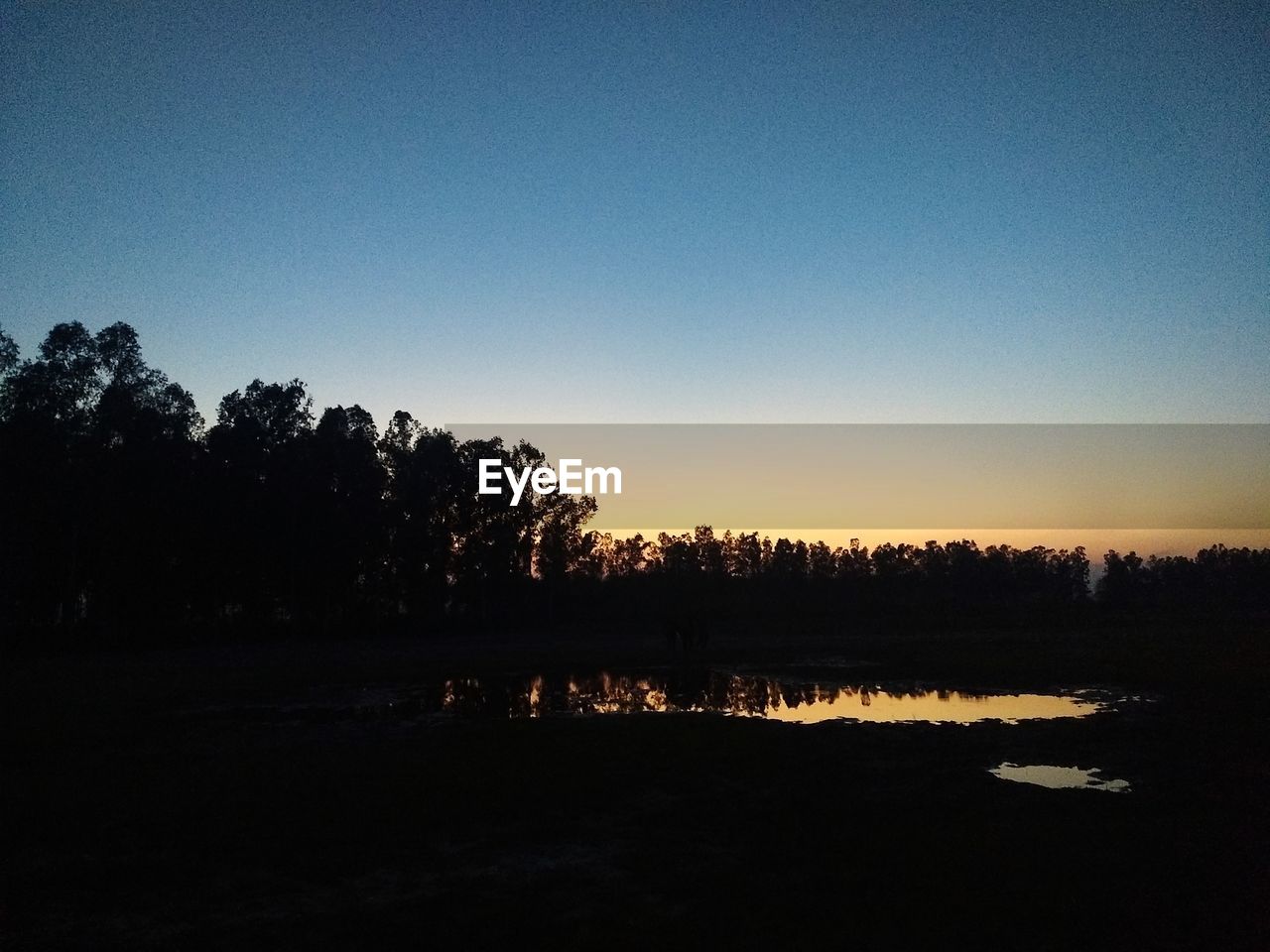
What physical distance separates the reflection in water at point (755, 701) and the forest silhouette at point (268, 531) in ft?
40.2

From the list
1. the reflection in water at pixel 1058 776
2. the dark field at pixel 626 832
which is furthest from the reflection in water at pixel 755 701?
the reflection in water at pixel 1058 776

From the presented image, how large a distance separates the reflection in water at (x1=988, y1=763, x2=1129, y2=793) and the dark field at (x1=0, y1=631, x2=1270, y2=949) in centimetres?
45

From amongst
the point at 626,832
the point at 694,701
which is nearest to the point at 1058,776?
the point at 626,832

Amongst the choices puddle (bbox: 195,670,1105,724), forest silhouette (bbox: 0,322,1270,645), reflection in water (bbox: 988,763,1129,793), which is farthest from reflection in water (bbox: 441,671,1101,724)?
forest silhouette (bbox: 0,322,1270,645)

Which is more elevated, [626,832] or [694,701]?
[626,832]

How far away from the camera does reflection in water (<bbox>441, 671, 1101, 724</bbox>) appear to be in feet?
84.7

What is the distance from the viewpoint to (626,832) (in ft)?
42.4

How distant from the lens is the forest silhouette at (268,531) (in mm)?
52219

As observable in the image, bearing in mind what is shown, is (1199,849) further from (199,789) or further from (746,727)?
(199,789)

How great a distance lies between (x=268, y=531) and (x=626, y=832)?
60541 mm

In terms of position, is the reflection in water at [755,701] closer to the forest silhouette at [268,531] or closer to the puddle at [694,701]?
the puddle at [694,701]

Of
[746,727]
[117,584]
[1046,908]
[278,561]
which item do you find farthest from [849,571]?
[1046,908]

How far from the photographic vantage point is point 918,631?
72.0 metres

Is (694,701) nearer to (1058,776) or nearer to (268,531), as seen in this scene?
(1058,776)
